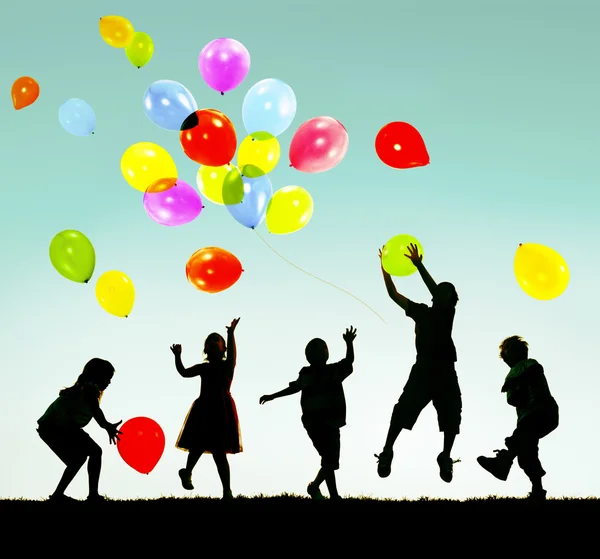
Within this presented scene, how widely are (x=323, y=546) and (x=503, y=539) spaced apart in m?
0.81

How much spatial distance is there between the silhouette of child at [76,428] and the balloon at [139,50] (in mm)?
3222

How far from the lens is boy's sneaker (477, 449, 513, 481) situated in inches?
181

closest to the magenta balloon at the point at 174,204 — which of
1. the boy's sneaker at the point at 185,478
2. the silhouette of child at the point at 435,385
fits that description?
the boy's sneaker at the point at 185,478

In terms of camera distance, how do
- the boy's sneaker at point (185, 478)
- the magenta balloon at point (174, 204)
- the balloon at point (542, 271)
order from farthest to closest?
the magenta balloon at point (174, 204) → the balloon at point (542, 271) → the boy's sneaker at point (185, 478)

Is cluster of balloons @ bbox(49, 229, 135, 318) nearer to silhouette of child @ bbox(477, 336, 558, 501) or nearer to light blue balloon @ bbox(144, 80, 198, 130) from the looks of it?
light blue balloon @ bbox(144, 80, 198, 130)

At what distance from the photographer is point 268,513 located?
3777 mm

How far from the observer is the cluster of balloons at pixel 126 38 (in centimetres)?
682

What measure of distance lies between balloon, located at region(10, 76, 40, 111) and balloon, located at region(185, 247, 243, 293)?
2612 millimetres

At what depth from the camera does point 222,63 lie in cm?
644

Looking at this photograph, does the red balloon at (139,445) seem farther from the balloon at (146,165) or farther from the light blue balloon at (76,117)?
the light blue balloon at (76,117)

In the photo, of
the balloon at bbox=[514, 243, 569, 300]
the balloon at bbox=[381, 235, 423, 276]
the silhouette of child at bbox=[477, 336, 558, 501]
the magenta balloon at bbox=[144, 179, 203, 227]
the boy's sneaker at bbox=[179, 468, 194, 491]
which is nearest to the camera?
the silhouette of child at bbox=[477, 336, 558, 501]

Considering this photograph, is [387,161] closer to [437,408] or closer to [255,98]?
[255,98]

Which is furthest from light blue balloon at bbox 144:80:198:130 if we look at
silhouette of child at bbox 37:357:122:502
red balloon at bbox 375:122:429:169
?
silhouette of child at bbox 37:357:122:502

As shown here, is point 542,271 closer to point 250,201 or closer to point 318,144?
point 318,144
